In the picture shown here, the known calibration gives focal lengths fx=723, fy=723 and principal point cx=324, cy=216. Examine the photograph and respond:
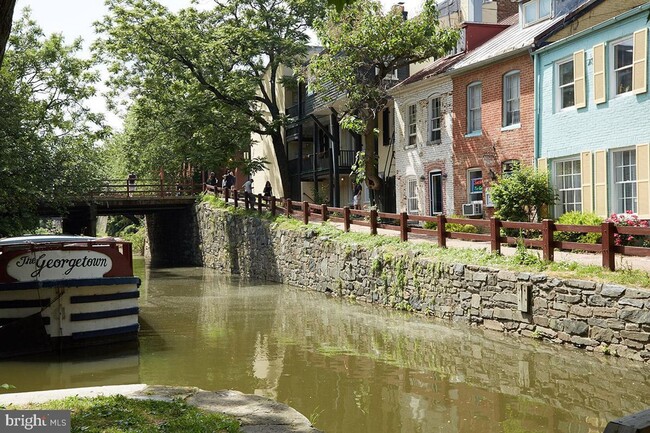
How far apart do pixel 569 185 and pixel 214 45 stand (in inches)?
704

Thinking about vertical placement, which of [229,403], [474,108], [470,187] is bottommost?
[229,403]

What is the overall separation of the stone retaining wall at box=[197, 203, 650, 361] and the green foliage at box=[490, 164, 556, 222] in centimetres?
370

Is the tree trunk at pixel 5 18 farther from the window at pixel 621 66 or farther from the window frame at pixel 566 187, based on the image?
the window frame at pixel 566 187

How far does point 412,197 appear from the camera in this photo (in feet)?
91.2

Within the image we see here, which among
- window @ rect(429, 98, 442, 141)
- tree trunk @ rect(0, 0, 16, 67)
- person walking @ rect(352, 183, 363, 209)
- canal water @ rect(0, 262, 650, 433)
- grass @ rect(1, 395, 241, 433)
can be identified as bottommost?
canal water @ rect(0, 262, 650, 433)

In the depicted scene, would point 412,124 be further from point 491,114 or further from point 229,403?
point 229,403

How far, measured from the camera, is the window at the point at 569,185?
763 inches

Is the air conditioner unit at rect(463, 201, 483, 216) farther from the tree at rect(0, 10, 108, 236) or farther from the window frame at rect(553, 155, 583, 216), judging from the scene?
the tree at rect(0, 10, 108, 236)

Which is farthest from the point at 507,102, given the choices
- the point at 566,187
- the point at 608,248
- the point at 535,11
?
the point at 608,248

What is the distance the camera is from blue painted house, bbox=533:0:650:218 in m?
17.1

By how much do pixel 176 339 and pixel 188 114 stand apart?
1973cm

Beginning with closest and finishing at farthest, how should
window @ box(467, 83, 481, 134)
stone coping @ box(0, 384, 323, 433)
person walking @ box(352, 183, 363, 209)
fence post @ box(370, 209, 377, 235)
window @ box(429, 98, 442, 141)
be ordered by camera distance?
stone coping @ box(0, 384, 323, 433) → fence post @ box(370, 209, 377, 235) → window @ box(467, 83, 481, 134) → window @ box(429, 98, 442, 141) → person walking @ box(352, 183, 363, 209)

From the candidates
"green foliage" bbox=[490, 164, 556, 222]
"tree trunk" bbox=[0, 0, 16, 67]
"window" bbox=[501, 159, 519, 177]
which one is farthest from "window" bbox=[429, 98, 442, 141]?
"tree trunk" bbox=[0, 0, 16, 67]

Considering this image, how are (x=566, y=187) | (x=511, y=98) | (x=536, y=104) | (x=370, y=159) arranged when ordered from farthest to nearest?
(x=370, y=159) < (x=511, y=98) < (x=536, y=104) < (x=566, y=187)
